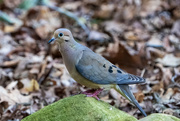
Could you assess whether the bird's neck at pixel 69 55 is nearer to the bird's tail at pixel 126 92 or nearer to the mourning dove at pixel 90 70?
the mourning dove at pixel 90 70

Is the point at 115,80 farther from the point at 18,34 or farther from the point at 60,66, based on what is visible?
the point at 18,34

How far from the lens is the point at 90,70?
3693mm

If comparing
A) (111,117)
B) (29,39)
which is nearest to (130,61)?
(111,117)

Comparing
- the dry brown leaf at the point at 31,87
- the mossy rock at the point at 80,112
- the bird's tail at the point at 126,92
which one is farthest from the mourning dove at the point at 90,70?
the dry brown leaf at the point at 31,87

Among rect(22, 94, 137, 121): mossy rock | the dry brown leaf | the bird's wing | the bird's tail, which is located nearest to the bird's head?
the bird's wing

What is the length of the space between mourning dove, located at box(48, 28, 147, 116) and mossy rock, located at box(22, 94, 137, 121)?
0.24 meters

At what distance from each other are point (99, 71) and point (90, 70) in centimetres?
13

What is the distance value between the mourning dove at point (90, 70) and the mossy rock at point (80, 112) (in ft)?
0.79

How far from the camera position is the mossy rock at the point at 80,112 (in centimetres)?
316

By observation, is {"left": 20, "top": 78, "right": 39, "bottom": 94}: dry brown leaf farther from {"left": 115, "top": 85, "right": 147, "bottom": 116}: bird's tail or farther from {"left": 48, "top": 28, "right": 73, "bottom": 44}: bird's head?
{"left": 115, "top": 85, "right": 147, "bottom": 116}: bird's tail

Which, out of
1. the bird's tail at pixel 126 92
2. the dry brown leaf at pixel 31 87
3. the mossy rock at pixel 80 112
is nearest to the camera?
the mossy rock at pixel 80 112

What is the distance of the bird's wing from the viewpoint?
363cm

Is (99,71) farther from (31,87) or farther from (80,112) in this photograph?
(31,87)

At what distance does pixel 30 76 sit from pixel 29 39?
214 cm
